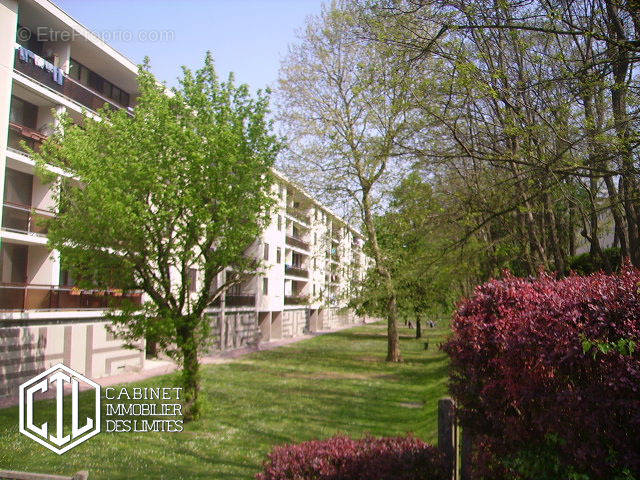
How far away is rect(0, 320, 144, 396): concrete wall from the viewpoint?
18.3m

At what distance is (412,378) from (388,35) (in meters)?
19.1

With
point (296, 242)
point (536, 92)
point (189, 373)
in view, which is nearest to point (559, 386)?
point (536, 92)

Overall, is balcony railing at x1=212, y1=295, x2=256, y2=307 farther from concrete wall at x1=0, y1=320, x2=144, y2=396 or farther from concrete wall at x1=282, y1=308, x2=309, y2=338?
concrete wall at x1=0, y1=320, x2=144, y2=396

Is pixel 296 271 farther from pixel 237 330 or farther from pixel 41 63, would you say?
pixel 41 63

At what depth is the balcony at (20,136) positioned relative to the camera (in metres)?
19.5

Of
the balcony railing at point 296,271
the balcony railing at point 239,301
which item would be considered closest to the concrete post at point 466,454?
the balcony railing at point 239,301

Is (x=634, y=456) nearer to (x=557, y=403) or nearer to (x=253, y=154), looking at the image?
(x=557, y=403)

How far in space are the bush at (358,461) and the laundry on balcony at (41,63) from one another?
18062 mm

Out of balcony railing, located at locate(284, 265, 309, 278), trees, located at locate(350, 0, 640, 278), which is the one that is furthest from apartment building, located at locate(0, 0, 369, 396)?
balcony railing, located at locate(284, 265, 309, 278)

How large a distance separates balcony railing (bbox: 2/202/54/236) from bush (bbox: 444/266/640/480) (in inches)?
697

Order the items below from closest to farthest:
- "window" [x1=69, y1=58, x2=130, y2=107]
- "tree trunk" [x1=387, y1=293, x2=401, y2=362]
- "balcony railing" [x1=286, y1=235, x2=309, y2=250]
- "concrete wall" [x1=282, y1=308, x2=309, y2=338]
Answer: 1. "window" [x1=69, y1=58, x2=130, y2=107]
2. "tree trunk" [x1=387, y1=293, x2=401, y2=362]
3. "balcony railing" [x1=286, y1=235, x2=309, y2=250]
4. "concrete wall" [x1=282, y1=308, x2=309, y2=338]

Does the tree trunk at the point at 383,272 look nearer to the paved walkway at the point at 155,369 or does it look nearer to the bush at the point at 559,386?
the paved walkway at the point at 155,369

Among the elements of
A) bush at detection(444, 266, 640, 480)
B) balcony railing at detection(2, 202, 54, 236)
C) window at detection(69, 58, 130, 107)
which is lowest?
bush at detection(444, 266, 640, 480)

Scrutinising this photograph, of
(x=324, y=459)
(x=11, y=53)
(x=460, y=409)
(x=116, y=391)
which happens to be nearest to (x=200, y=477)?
(x=324, y=459)
